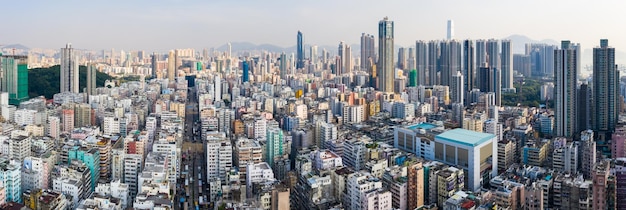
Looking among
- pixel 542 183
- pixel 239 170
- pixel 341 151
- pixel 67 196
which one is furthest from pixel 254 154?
pixel 542 183

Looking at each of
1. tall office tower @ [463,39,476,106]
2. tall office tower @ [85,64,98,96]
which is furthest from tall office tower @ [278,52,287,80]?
tall office tower @ [85,64,98,96]

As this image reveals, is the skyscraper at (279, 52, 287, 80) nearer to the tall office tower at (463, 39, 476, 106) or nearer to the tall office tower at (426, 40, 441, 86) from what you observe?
the tall office tower at (426, 40, 441, 86)

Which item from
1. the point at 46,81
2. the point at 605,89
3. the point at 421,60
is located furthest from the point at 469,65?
the point at 46,81

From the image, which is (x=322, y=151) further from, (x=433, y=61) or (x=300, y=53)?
(x=300, y=53)

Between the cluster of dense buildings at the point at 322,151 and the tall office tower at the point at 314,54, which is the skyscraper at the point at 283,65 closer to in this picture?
the tall office tower at the point at 314,54

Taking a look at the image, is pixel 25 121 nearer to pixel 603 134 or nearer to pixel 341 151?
pixel 341 151
